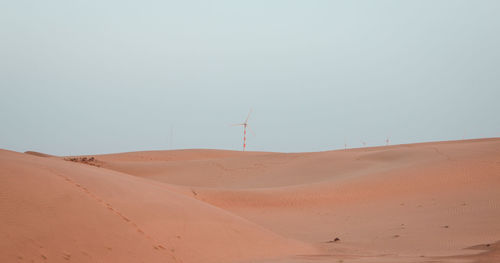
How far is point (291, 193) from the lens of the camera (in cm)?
1400

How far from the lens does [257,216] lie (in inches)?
468

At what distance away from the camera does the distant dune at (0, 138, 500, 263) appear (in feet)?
17.1

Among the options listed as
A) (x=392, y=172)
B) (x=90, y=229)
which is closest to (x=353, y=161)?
(x=392, y=172)

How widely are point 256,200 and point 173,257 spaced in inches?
308

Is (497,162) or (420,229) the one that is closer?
(420,229)

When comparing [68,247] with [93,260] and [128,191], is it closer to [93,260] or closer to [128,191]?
[93,260]

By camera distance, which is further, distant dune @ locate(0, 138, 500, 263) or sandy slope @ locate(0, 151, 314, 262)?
distant dune @ locate(0, 138, 500, 263)

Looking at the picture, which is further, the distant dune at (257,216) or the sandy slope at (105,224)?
the distant dune at (257,216)

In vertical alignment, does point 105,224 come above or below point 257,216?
above

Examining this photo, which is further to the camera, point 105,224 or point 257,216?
point 257,216

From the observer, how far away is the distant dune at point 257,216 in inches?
205

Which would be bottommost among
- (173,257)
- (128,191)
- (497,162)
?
(173,257)

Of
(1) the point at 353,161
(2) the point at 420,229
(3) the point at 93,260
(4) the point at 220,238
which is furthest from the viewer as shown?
(1) the point at 353,161

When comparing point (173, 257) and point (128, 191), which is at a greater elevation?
point (128, 191)
